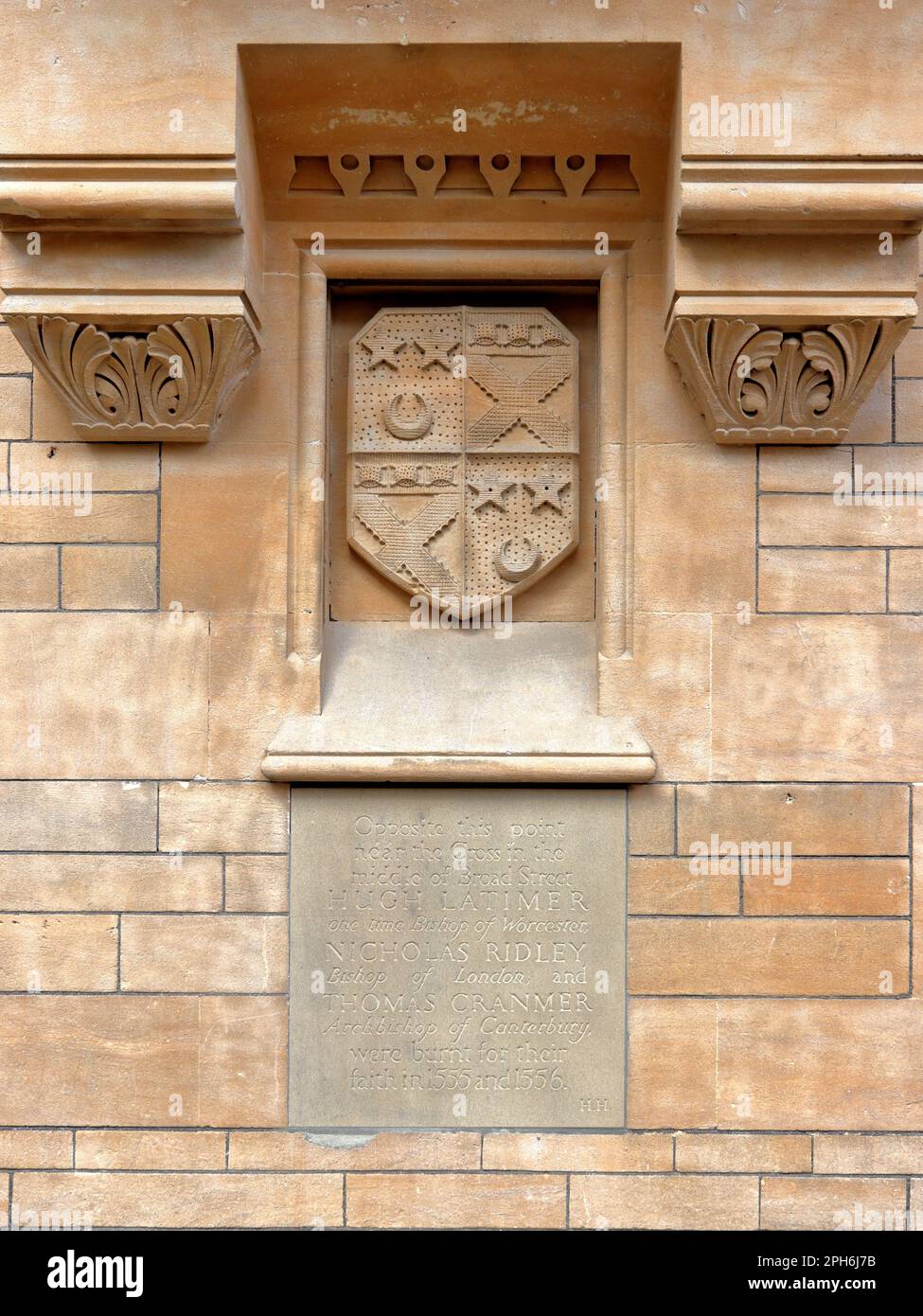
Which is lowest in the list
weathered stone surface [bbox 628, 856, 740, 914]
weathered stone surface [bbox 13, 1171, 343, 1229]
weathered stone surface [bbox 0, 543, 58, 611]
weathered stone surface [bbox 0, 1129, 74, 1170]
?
weathered stone surface [bbox 13, 1171, 343, 1229]

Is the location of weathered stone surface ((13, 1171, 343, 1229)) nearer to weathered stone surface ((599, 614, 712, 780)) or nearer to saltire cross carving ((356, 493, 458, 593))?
weathered stone surface ((599, 614, 712, 780))

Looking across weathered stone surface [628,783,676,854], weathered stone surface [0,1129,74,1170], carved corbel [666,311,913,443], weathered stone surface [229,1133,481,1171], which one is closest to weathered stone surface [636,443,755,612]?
carved corbel [666,311,913,443]

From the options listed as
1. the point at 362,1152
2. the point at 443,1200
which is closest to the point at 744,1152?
the point at 443,1200

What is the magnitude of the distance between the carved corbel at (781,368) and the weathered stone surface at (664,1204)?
270 centimetres

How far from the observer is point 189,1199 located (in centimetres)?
395

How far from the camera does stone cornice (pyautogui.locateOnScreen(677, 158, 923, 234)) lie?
3619mm

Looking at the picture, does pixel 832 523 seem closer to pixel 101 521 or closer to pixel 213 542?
pixel 213 542

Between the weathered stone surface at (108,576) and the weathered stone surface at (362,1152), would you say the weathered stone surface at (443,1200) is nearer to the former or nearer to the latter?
the weathered stone surface at (362,1152)

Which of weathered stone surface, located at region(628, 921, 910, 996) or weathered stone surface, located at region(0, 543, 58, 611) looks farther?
weathered stone surface, located at region(0, 543, 58, 611)

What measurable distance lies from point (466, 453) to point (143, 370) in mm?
1209

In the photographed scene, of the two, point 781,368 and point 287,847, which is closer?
point 781,368

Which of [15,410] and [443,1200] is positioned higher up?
[15,410]

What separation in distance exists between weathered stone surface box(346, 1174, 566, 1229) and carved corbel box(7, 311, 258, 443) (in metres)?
2.79

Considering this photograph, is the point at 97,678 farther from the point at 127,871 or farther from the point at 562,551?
the point at 562,551
